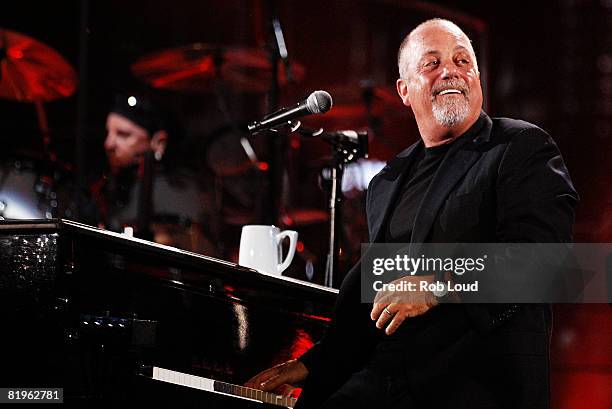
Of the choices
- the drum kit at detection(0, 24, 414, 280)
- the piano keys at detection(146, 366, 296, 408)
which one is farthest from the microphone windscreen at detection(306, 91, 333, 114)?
the drum kit at detection(0, 24, 414, 280)

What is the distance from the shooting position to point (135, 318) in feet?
6.05

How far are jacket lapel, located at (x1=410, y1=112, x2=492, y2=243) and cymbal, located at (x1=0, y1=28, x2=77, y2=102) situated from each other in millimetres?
3305

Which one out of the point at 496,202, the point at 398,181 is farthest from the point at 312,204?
the point at 496,202

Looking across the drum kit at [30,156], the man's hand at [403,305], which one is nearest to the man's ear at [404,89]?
the man's hand at [403,305]

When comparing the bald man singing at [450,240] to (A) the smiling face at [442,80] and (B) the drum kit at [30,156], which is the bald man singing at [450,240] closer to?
(A) the smiling face at [442,80]

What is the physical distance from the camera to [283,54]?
4613 millimetres

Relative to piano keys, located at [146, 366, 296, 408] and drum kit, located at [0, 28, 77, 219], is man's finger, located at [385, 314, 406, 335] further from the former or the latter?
drum kit, located at [0, 28, 77, 219]

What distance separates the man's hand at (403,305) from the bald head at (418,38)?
2.51ft

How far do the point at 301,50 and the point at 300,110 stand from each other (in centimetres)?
334

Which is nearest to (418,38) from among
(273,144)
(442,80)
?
(442,80)

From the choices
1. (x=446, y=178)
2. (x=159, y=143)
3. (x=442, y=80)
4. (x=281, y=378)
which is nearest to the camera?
(x=446, y=178)

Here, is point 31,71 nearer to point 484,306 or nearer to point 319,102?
point 319,102

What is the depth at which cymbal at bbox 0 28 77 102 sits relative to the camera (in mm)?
4602

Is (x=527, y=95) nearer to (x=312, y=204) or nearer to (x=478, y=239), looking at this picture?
(x=312, y=204)
